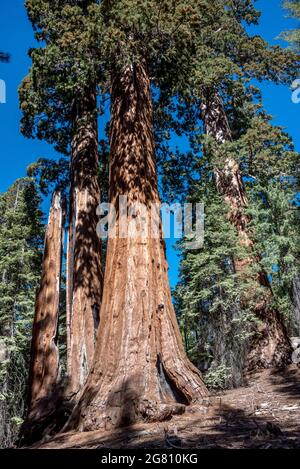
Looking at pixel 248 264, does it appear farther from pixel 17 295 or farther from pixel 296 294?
pixel 17 295

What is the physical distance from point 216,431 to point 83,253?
15.7 feet

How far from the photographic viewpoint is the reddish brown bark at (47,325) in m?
5.74

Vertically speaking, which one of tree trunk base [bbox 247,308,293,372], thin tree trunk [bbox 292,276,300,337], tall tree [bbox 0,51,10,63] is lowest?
tree trunk base [bbox 247,308,293,372]

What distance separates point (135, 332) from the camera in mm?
4148

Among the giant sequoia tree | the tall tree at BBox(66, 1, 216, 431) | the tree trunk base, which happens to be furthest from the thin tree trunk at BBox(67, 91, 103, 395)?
the tree trunk base

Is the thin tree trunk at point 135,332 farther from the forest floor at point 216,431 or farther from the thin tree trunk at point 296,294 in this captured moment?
the thin tree trunk at point 296,294

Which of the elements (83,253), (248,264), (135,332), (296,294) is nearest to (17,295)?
(83,253)

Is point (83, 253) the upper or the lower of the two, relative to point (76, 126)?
lower

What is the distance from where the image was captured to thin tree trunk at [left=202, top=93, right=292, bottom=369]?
812 cm

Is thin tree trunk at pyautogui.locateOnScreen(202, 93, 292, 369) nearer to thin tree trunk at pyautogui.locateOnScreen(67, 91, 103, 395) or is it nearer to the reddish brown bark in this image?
thin tree trunk at pyautogui.locateOnScreen(67, 91, 103, 395)

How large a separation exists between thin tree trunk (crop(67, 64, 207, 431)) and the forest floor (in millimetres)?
228
